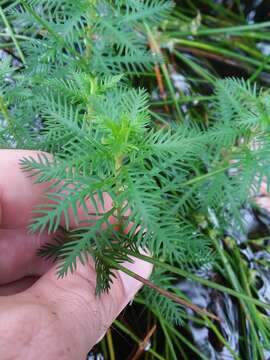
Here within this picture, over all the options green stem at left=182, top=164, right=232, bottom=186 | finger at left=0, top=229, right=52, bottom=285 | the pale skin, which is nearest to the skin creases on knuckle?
the pale skin

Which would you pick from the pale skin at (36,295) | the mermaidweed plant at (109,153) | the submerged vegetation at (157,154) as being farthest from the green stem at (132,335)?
the pale skin at (36,295)

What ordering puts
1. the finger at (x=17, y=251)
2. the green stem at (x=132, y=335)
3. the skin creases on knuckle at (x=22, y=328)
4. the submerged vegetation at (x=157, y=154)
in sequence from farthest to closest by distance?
1. the green stem at (x=132, y=335)
2. the finger at (x=17, y=251)
3. the submerged vegetation at (x=157, y=154)
4. the skin creases on knuckle at (x=22, y=328)

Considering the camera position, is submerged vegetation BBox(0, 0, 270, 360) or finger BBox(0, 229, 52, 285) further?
finger BBox(0, 229, 52, 285)

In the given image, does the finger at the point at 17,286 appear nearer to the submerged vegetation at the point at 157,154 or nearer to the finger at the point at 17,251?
the finger at the point at 17,251

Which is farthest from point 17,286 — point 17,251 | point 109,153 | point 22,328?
point 109,153

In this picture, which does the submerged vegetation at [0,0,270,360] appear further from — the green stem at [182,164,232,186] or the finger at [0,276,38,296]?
the finger at [0,276,38,296]

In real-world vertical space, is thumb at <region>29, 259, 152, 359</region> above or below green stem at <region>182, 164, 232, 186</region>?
below
